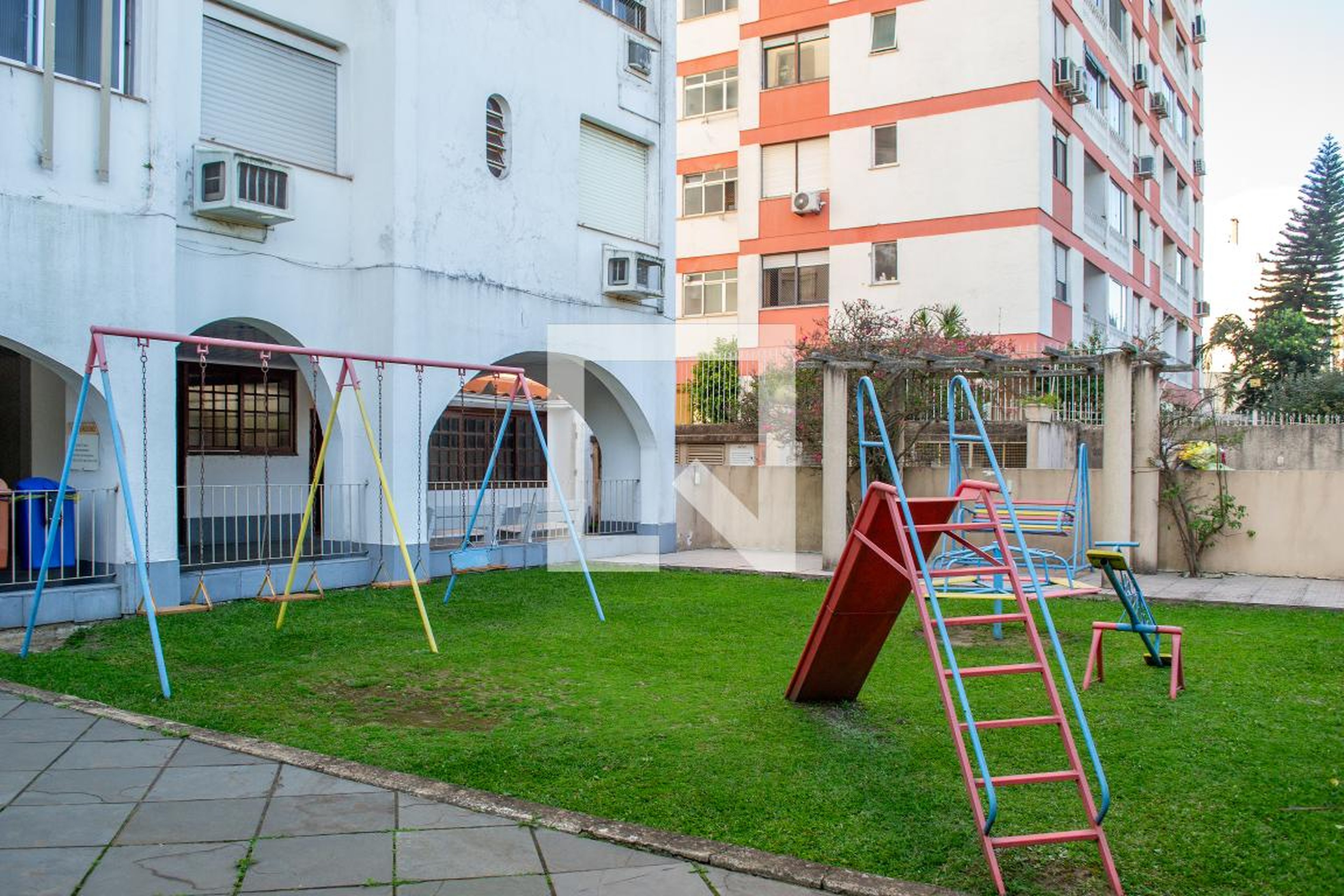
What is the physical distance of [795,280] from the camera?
2648 centimetres

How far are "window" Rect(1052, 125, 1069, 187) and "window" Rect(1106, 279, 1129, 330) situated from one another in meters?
4.74

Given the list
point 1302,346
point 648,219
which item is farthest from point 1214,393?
point 1302,346

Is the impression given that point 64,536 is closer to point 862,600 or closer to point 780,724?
point 780,724

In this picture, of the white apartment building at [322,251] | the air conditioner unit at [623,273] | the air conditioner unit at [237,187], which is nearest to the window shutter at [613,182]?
the white apartment building at [322,251]

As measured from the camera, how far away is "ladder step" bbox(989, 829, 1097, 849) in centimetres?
424

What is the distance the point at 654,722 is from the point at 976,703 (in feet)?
6.90

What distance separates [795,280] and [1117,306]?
9.43 metres

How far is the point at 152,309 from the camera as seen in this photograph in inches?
405

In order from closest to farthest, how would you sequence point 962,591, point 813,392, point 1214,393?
1. point 962,591
2. point 1214,393
3. point 813,392

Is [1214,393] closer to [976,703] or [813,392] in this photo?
[813,392]

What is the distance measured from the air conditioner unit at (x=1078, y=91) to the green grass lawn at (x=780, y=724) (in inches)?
628

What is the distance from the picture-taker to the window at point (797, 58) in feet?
84.3

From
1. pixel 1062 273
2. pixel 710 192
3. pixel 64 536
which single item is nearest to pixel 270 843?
pixel 64 536

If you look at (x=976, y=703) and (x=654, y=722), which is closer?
(x=654, y=722)
